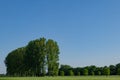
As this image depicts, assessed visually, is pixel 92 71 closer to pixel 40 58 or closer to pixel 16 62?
pixel 16 62

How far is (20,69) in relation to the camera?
115938 millimetres

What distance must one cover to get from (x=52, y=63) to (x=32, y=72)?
8195mm

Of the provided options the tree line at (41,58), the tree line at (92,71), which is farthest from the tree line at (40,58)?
the tree line at (92,71)

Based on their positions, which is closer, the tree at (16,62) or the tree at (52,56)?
the tree at (52,56)

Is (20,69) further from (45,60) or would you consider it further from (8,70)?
(45,60)

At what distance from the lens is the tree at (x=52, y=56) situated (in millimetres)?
100000

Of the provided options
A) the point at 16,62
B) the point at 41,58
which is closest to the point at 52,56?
the point at 41,58

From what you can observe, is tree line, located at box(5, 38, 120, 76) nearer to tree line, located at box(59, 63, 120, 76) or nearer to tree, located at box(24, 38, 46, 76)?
tree, located at box(24, 38, 46, 76)

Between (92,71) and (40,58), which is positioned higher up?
(40,58)

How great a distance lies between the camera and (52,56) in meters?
102

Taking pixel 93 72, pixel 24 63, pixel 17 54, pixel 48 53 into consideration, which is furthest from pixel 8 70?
pixel 93 72

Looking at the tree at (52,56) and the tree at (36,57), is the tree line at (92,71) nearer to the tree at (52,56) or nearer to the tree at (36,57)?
the tree at (52,56)

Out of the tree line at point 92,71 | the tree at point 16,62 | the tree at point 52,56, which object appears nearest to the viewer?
the tree at point 52,56

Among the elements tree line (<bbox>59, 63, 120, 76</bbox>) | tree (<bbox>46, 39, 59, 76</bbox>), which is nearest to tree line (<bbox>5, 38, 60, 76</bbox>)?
tree (<bbox>46, 39, 59, 76</bbox>)
